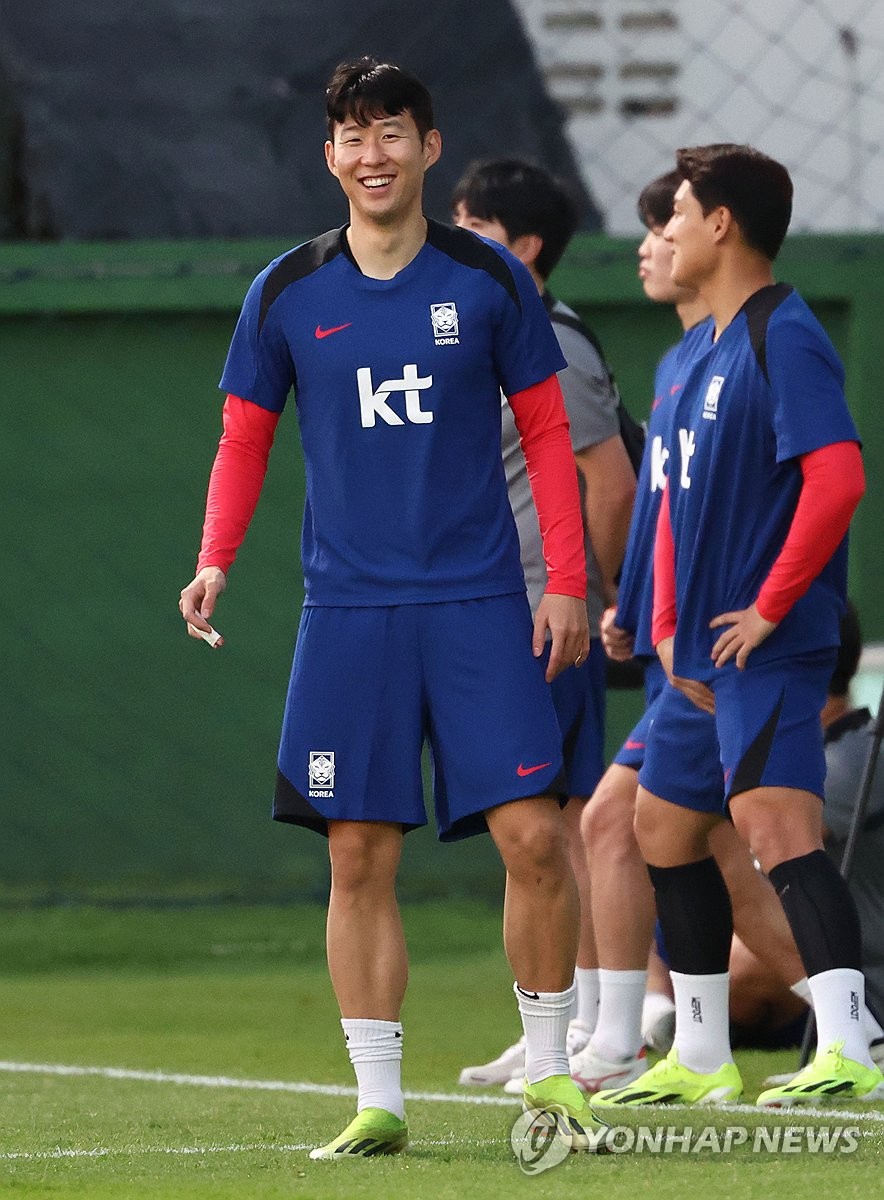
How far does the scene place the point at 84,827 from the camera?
820cm

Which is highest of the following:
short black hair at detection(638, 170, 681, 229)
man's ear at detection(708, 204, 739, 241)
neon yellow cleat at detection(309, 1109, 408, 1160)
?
short black hair at detection(638, 170, 681, 229)

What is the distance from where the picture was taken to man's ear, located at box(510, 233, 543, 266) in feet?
17.7

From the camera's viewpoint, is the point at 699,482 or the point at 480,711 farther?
the point at 699,482

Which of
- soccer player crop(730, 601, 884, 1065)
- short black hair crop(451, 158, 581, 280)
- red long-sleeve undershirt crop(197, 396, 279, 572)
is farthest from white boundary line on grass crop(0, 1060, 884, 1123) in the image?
short black hair crop(451, 158, 581, 280)

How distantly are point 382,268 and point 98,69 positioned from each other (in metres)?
5.01

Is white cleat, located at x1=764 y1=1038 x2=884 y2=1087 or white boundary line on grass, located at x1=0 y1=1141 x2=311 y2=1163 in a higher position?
white boundary line on grass, located at x1=0 y1=1141 x2=311 y2=1163

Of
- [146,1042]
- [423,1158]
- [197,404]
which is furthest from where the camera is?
[197,404]

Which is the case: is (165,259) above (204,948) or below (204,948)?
above

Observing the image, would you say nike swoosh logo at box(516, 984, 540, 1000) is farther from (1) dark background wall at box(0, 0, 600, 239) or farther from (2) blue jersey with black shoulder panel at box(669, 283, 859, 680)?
(1) dark background wall at box(0, 0, 600, 239)

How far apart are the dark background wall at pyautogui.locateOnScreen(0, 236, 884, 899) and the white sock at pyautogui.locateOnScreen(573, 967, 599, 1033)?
9.46 ft

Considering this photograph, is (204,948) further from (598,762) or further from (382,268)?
(382,268)

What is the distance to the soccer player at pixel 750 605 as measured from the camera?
4156mm

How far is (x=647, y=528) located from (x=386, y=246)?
4.13 feet

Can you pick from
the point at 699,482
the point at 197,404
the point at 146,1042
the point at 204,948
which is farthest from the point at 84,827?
the point at 699,482
